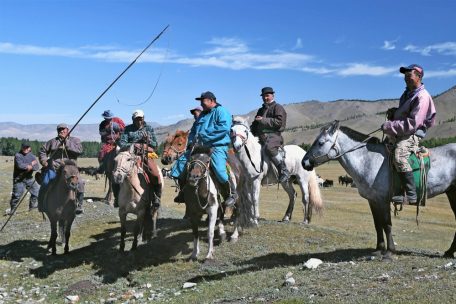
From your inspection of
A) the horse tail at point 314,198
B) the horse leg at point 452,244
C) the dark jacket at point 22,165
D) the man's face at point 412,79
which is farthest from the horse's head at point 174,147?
the dark jacket at point 22,165

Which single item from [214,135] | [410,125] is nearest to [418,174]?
[410,125]

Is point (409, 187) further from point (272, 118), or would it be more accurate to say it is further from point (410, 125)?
point (272, 118)

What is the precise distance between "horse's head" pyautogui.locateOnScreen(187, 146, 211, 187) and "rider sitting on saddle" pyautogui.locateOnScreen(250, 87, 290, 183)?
13.7 feet

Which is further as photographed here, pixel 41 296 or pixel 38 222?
pixel 38 222

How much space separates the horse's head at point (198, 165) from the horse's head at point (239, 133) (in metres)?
1.89

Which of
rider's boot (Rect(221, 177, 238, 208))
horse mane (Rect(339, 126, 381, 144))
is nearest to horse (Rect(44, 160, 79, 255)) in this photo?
rider's boot (Rect(221, 177, 238, 208))

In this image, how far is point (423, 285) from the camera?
7.95 metres

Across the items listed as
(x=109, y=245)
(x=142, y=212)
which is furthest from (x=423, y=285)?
(x=109, y=245)

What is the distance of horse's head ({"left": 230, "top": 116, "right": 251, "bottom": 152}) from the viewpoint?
1346 centimetres

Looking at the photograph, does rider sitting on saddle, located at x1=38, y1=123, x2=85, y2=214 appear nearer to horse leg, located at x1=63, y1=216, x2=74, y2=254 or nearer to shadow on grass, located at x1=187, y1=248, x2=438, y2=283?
horse leg, located at x1=63, y1=216, x2=74, y2=254

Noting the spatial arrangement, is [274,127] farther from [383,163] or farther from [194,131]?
[383,163]

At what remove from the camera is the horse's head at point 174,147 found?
1319cm

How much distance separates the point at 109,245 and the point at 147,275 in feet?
11.2

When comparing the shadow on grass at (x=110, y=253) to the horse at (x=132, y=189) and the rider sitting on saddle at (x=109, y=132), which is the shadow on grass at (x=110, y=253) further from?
the rider sitting on saddle at (x=109, y=132)
